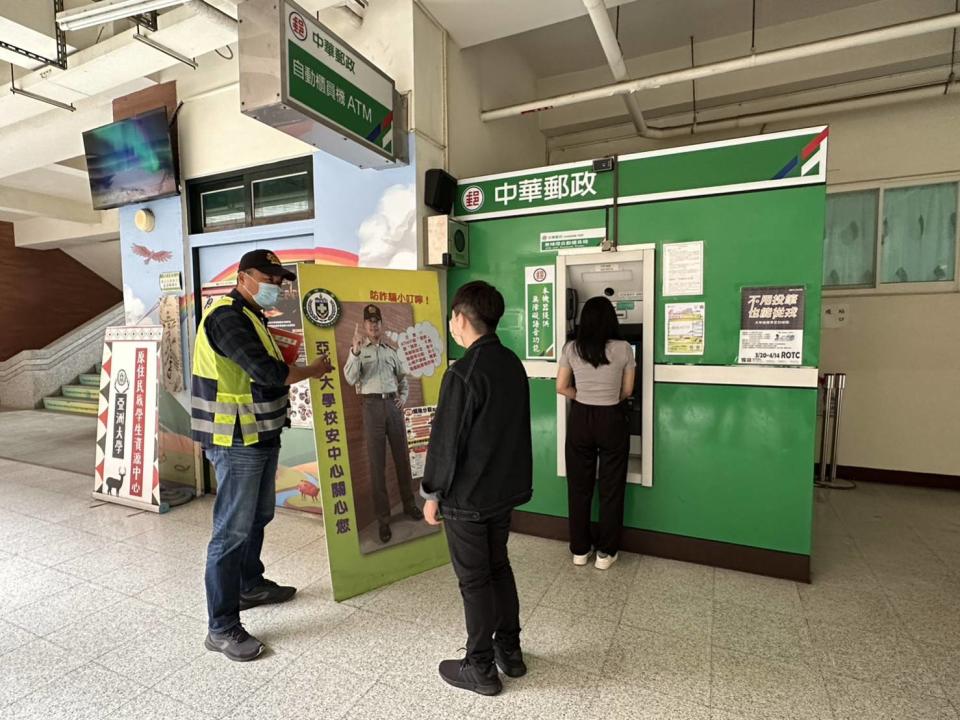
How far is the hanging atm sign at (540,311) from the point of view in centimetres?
336

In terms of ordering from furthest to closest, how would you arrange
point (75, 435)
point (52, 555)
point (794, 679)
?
point (75, 435), point (52, 555), point (794, 679)

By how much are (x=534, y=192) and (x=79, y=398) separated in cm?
1009

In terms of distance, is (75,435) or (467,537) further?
(75,435)

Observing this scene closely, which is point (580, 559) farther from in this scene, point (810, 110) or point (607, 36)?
point (810, 110)

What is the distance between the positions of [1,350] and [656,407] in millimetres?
12266

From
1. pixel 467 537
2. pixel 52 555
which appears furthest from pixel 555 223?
pixel 52 555

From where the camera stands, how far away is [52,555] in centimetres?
324

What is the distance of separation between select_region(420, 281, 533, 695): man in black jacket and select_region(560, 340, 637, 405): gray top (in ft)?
3.36

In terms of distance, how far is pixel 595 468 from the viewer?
9.91 ft

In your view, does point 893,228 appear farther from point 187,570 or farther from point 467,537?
point 187,570

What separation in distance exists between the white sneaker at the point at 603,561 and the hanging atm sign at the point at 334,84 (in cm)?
280

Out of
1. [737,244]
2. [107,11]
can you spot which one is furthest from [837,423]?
[107,11]

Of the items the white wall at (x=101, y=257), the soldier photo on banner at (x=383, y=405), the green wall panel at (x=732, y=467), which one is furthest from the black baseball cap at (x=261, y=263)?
the white wall at (x=101, y=257)

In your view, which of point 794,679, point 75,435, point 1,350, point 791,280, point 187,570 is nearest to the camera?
point 794,679
